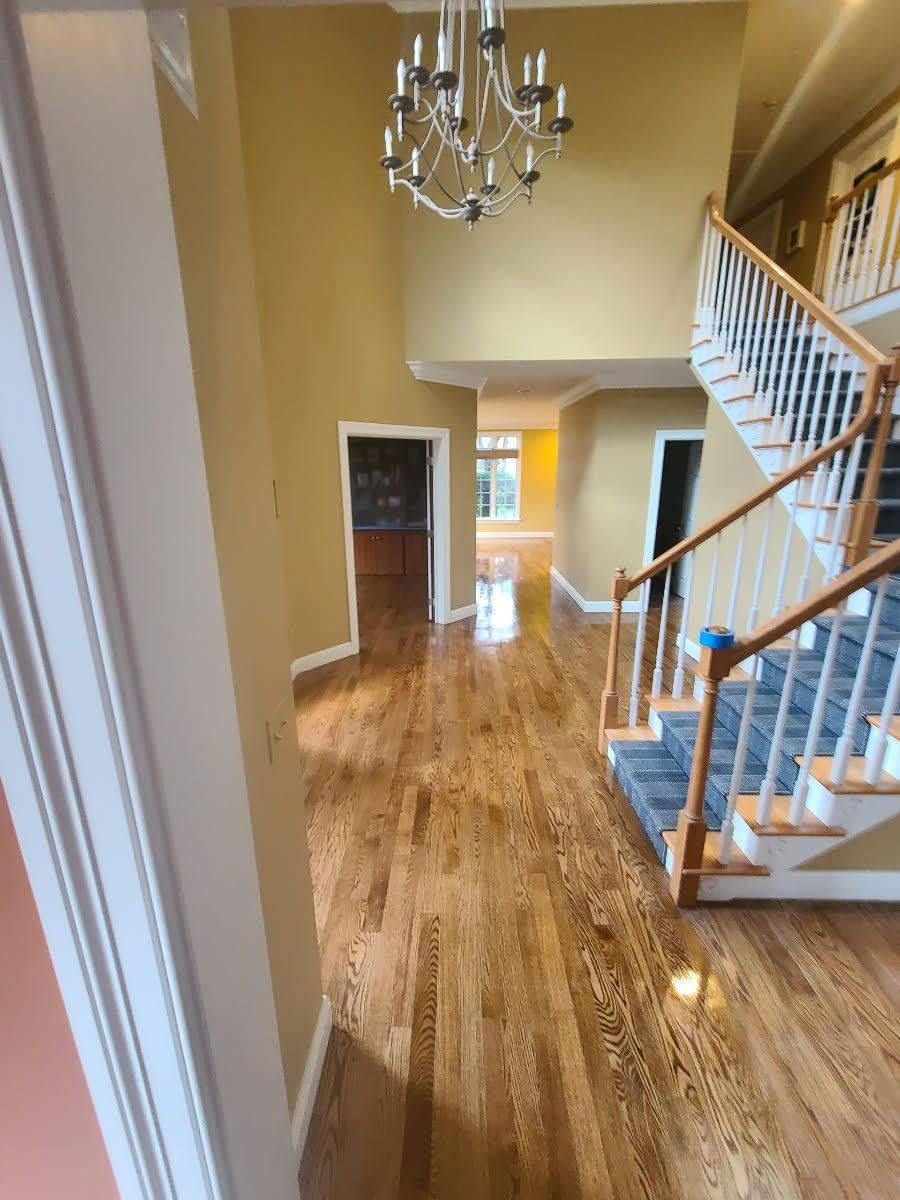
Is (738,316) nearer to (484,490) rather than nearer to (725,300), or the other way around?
(725,300)

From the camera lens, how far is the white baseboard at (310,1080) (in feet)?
3.83

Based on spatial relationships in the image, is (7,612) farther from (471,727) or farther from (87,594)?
(471,727)

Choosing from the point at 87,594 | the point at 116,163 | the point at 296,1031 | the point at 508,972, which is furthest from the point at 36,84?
the point at 508,972

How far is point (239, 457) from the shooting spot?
3.04ft

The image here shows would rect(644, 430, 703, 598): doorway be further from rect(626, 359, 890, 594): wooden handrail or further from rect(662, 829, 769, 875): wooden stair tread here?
rect(662, 829, 769, 875): wooden stair tread

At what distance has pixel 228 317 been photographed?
89 cm

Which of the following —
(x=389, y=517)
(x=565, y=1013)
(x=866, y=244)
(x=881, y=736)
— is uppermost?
(x=866, y=244)

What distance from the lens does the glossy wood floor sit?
3.88 ft

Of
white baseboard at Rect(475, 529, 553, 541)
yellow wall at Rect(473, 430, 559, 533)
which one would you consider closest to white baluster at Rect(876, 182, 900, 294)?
yellow wall at Rect(473, 430, 559, 533)

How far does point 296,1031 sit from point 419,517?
6.06m

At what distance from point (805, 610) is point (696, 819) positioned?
0.79 m

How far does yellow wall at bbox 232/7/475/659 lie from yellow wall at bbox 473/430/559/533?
6319 mm

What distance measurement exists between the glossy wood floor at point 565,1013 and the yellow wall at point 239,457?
1.16 feet

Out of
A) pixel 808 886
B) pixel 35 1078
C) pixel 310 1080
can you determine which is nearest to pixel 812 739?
pixel 808 886
